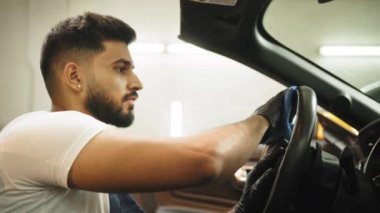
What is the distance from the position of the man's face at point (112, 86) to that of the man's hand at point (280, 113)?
1.36 ft

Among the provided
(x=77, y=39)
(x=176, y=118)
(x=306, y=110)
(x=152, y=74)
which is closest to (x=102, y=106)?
(x=77, y=39)

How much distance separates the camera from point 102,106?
110cm

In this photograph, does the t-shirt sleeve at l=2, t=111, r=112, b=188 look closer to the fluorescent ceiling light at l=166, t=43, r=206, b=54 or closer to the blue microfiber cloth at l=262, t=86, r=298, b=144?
the blue microfiber cloth at l=262, t=86, r=298, b=144

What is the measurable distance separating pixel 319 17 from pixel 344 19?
21 centimetres

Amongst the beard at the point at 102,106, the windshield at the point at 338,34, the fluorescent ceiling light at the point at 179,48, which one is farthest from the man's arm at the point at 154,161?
the fluorescent ceiling light at the point at 179,48

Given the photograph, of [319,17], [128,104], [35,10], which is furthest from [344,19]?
[128,104]

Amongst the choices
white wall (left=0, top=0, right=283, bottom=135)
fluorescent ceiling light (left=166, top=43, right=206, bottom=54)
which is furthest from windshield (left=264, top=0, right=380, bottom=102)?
fluorescent ceiling light (left=166, top=43, right=206, bottom=54)

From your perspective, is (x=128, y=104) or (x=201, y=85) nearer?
(x=128, y=104)

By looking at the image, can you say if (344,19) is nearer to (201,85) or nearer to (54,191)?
(201,85)

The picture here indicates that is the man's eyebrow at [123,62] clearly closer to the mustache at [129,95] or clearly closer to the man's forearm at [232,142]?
the mustache at [129,95]

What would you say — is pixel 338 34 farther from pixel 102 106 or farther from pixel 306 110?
pixel 306 110

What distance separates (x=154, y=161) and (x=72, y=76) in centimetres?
49

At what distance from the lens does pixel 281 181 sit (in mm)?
678

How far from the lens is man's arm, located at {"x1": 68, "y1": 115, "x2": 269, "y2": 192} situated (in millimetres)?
725
